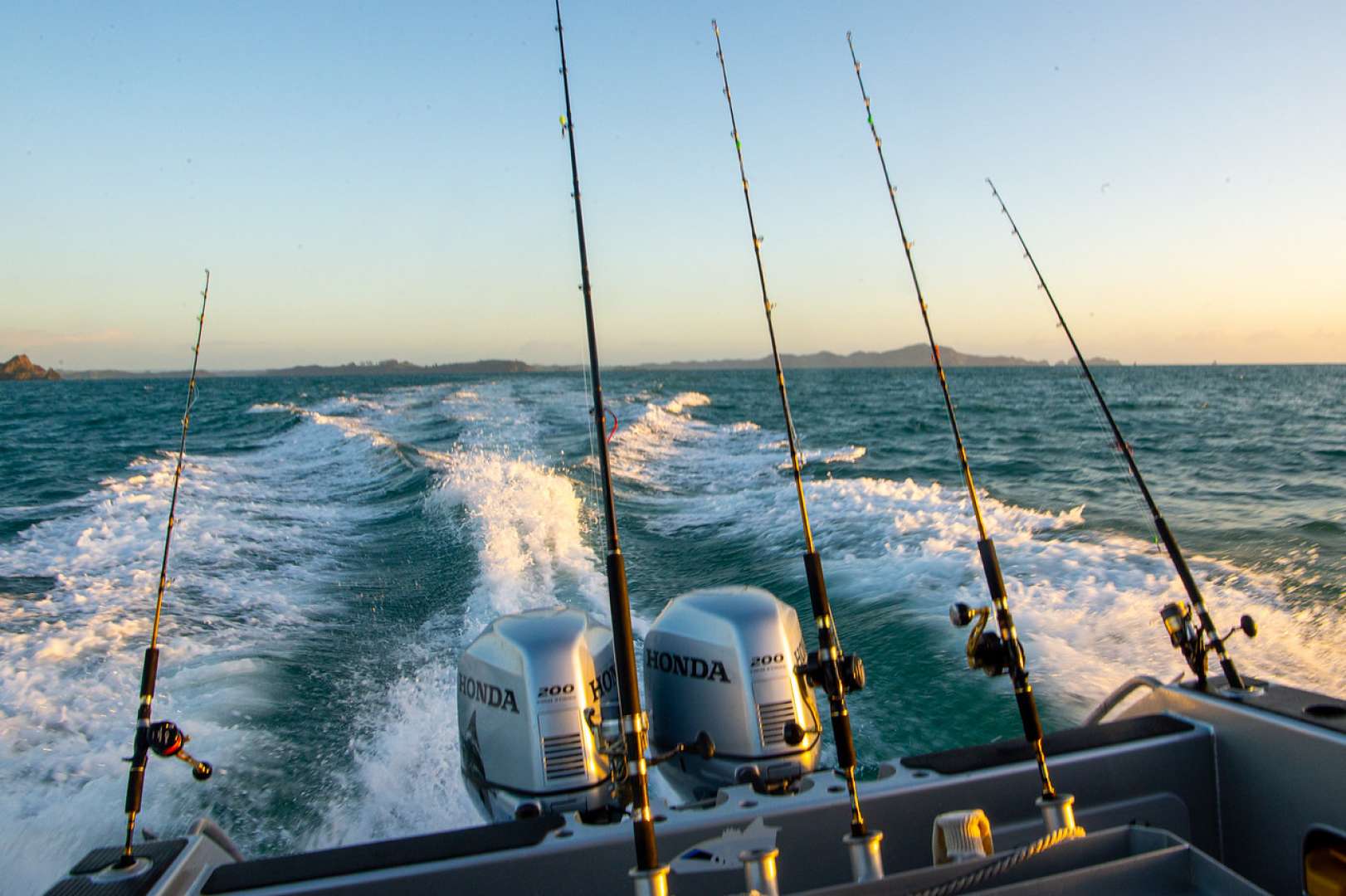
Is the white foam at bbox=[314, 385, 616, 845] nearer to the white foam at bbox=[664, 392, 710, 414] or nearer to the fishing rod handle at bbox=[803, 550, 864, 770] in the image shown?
the fishing rod handle at bbox=[803, 550, 864, 770]

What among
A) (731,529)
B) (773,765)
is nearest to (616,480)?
(731,529)

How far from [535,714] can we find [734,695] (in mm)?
612

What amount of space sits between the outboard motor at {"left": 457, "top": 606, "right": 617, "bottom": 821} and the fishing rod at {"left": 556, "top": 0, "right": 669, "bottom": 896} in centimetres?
56


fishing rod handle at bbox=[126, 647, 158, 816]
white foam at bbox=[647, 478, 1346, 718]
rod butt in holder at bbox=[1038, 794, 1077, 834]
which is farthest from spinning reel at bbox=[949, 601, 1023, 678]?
white foam at bbox=[647, 478, 1346, 718]

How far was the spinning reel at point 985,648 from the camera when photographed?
2.07 m

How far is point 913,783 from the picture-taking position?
6.98ft

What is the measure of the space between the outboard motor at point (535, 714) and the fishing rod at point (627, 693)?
56 cm

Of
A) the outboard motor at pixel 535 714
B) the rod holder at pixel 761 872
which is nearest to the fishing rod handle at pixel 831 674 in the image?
the rod holder at pixel 761 872

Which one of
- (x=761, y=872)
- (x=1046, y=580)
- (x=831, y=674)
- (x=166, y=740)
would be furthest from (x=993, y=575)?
(x=1046, y=580)

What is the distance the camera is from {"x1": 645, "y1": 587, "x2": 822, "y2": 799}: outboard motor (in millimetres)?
2741

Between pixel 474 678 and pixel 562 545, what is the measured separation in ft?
15.4

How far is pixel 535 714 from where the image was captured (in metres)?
2.63

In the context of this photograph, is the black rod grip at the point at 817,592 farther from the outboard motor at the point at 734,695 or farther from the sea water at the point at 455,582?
the sea water at the point at 455,582

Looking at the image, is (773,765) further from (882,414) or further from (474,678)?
(882,414)
